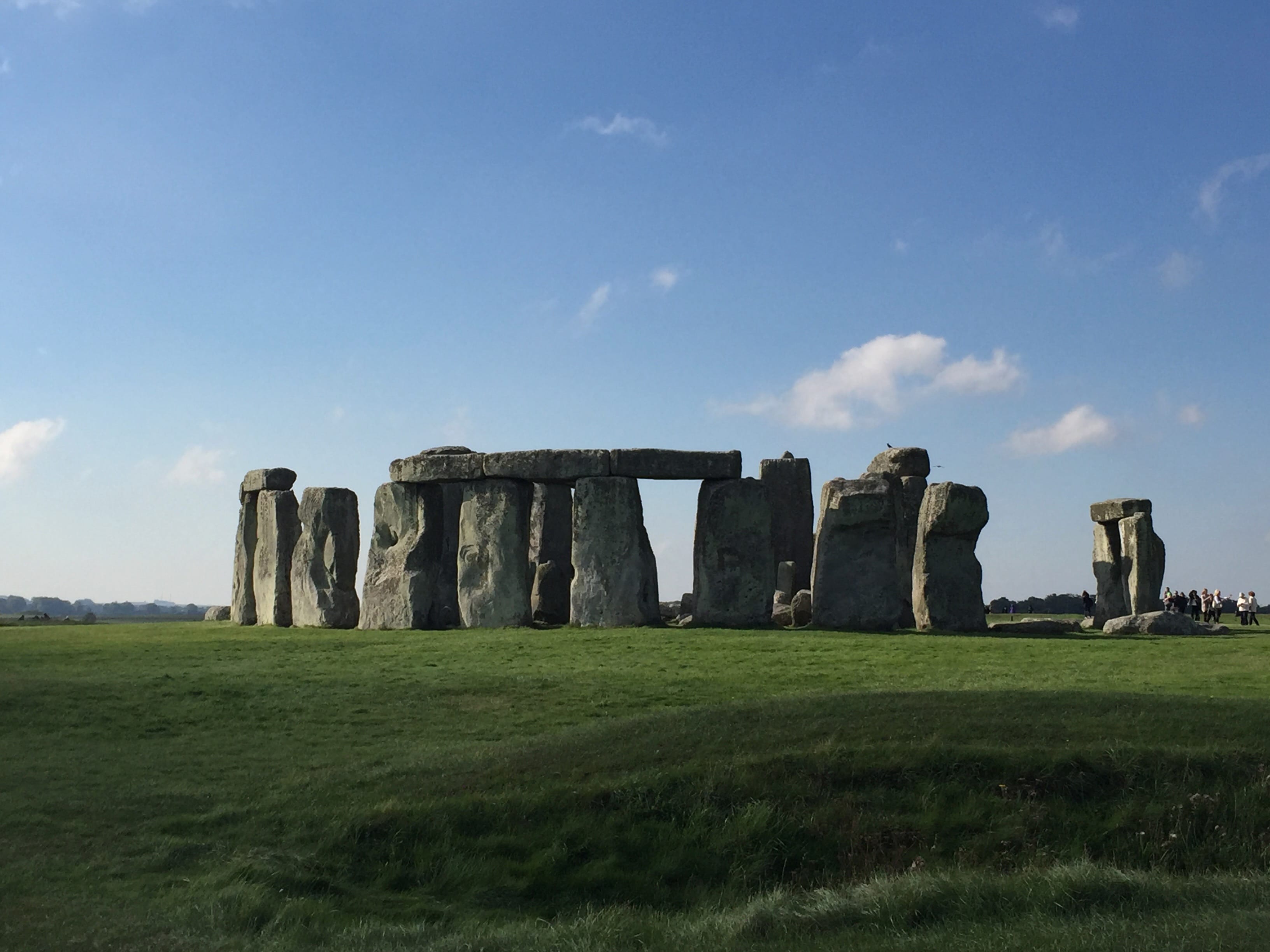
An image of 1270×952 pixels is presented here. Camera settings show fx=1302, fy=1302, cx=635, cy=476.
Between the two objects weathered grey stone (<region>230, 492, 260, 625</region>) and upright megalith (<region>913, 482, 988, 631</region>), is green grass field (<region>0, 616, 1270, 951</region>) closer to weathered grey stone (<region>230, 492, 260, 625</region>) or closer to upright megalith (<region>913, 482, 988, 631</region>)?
upright megalith (<region>913, 482, 988, 631</region>)

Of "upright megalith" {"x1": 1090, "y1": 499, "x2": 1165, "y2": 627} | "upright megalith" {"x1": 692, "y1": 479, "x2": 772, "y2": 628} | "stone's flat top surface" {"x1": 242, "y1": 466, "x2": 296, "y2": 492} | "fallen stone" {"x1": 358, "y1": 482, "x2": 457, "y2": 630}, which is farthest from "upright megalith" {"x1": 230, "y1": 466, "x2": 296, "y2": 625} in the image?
"upright megalith" {"x1": 1090, "y1": 499, "x2": 1165, "y2": 627}

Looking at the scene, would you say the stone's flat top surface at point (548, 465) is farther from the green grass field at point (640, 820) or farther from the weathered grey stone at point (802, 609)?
the green grass field at point (640, 820)

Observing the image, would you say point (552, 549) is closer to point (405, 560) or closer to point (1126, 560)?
point (405, 560)

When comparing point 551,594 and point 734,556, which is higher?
point 734,556

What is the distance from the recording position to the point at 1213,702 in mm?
14938

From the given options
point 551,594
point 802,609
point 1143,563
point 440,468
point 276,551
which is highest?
point 440,468

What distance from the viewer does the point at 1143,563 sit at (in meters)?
33.2

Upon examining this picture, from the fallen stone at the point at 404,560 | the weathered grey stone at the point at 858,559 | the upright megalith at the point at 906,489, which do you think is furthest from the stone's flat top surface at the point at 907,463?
the fallen stone at the point at 404,560

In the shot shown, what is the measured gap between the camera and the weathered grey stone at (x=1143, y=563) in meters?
33.2

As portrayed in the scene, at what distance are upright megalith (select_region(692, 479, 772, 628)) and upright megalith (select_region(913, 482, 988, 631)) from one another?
10.7ft

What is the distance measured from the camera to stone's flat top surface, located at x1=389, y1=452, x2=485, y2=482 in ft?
94.7

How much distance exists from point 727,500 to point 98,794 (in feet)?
55.1

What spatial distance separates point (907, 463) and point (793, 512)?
425cm

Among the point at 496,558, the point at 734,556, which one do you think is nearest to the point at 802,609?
the point at 734,556
